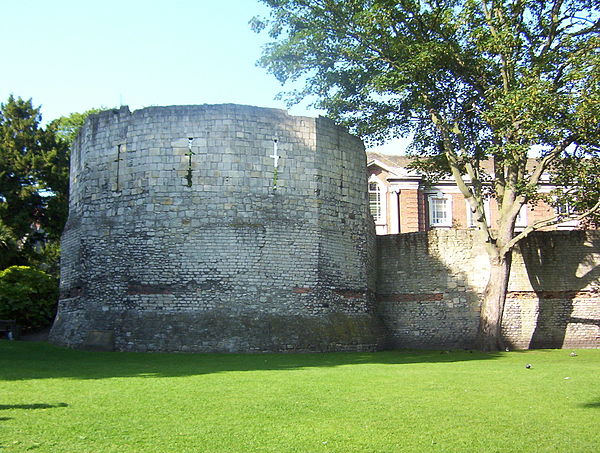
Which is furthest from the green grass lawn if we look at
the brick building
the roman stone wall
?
the brick building

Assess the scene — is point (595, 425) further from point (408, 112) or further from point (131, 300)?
point (408, 112)

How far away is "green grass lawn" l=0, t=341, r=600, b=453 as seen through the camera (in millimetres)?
6055

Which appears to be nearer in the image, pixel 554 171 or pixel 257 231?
pixel 257 231

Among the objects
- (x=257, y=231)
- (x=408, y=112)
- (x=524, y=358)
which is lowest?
(x=524, y=358)

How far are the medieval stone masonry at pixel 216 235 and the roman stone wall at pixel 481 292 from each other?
151cm

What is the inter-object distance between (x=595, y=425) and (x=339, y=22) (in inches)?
600

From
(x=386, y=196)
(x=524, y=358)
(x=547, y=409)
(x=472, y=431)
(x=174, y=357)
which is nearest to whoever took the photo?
(x=472, y=431)

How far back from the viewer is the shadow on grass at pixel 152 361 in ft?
37.0

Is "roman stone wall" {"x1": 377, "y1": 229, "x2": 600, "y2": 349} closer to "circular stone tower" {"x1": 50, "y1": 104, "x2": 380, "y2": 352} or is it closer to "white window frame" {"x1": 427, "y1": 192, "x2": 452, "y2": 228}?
"circular stone tower" {"x1": 50, "y1": 104, "x2": 380, "y2": 352}

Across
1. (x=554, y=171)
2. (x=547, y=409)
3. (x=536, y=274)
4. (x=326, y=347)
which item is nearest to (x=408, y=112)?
(x=554, y=171)

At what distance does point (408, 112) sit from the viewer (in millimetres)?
20625

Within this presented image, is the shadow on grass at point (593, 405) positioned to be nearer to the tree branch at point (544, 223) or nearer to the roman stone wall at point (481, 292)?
the tree branch at point (544, 223)

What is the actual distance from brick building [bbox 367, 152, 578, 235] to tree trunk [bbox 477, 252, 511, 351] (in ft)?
54.5

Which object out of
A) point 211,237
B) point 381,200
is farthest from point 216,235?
point 381,200
